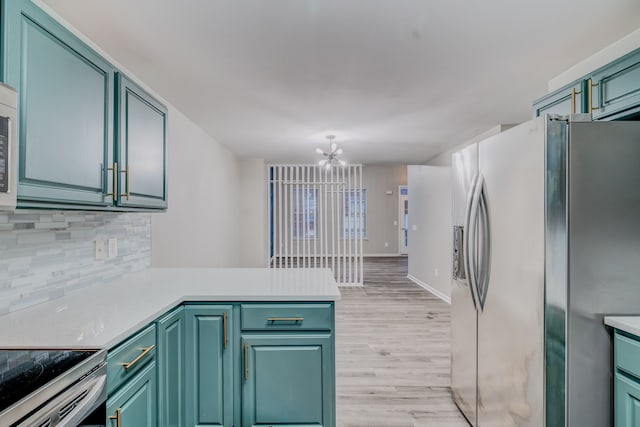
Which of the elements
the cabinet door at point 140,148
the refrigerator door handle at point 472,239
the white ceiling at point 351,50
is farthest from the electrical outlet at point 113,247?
the refrigerator door handle at point 472,239

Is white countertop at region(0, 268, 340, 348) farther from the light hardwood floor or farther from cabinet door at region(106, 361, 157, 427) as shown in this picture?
the light hardwood floor

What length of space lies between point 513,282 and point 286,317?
3.79 feet

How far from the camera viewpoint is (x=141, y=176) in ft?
6.12

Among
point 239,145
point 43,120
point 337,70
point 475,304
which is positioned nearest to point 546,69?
point 337,70

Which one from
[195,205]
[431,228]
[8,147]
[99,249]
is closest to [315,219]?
[431,228]

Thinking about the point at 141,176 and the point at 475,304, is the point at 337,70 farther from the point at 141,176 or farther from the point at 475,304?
the point at 475,304

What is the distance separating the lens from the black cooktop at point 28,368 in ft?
2.68

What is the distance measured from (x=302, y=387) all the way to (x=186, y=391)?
60 cm

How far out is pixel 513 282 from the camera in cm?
Result: 162

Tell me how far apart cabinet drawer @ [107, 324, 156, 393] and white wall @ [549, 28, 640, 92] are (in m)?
2.96

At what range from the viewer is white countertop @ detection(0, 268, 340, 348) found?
3.88 feet

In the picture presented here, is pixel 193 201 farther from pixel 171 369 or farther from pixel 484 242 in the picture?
pixel 484 242

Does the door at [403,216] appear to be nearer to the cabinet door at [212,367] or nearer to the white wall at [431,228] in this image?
the white wall at [431,228]

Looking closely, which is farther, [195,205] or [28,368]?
[195,205]
